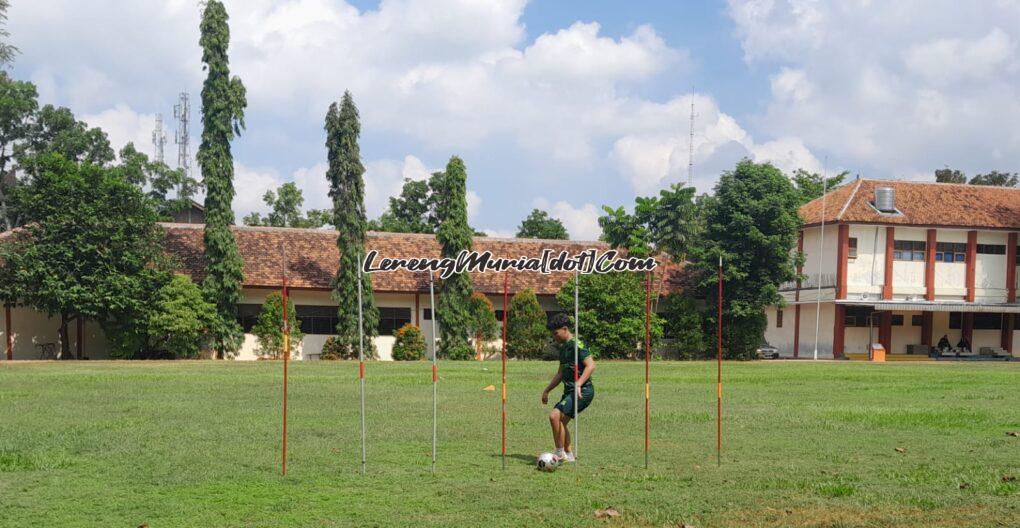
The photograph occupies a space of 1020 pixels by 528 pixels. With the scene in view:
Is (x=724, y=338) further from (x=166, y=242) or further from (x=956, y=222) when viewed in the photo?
(x=166, y=242)

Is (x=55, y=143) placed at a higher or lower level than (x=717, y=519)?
higher

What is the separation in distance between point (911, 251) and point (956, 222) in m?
2.51

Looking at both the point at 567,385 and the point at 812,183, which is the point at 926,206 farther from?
the point at 567,385

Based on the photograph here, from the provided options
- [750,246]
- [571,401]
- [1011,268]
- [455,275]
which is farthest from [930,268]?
[571,401]

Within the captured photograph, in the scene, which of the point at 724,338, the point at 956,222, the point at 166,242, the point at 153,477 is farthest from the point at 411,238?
the point at 153,477

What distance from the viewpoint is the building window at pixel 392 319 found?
143 feet

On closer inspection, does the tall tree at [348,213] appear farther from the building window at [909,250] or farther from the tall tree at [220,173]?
the building window at [909,250]

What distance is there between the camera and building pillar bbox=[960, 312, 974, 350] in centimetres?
4841

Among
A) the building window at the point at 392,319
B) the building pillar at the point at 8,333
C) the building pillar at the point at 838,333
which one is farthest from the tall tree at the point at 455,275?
the building pillar at the point at 838,333

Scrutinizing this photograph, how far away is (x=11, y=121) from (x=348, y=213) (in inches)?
993

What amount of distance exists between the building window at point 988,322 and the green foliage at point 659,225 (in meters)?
16.0

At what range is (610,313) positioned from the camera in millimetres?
41688

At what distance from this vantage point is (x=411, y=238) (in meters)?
47.6

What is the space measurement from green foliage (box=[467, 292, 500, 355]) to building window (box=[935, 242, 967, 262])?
22.6 m
